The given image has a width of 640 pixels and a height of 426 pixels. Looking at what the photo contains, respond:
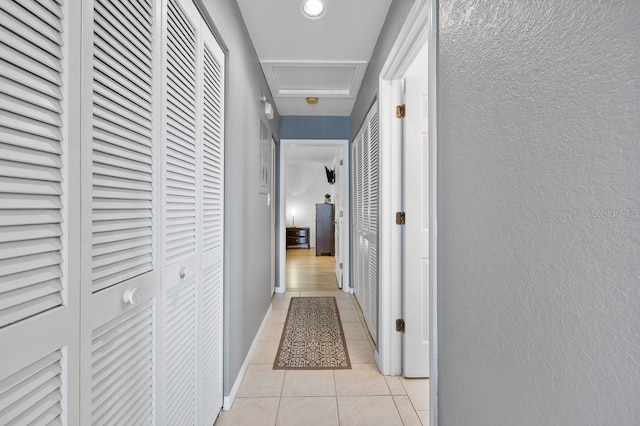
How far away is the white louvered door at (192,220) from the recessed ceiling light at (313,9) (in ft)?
2.19

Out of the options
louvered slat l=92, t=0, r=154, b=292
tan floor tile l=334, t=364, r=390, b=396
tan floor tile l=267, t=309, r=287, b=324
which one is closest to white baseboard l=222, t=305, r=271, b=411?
tan floor tile l=267, t=309, r=287, b=324

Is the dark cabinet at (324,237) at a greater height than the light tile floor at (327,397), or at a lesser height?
greater

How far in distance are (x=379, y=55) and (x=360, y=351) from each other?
2.13 m

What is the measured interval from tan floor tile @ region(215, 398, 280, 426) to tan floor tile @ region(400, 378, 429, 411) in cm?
76

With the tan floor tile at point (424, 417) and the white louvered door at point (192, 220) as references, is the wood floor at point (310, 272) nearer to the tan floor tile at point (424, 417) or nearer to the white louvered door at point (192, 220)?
the tan floor tile at point (424, 417)

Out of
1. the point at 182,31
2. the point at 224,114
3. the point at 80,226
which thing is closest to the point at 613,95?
the point at 80,226

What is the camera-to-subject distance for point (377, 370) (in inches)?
93.2

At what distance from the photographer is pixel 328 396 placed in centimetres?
205

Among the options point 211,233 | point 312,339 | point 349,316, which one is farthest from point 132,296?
point 349,316

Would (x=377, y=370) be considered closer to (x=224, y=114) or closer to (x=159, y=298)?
(x=159, y=298)

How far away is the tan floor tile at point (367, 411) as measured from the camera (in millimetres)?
1814

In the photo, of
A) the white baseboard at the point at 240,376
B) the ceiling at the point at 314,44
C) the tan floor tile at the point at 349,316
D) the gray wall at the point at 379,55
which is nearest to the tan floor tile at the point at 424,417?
the white baseboard at the point at 240,376

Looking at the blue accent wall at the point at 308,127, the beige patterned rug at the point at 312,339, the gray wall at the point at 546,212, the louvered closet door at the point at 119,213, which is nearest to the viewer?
the gray wall at the point at 546,212

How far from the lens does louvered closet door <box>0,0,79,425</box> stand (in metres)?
0.58
